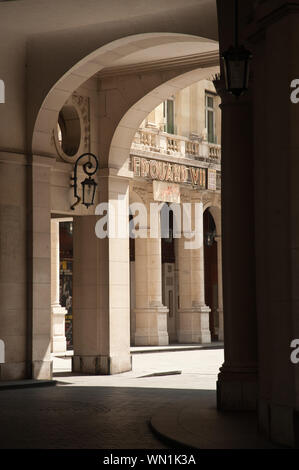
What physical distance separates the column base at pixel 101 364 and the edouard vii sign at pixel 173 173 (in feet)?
44.0

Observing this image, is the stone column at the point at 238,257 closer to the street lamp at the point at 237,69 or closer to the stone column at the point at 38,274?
the street lamp at the point at 237,69

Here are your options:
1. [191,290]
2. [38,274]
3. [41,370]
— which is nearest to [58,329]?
[191,290]

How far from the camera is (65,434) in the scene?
1144 centimetres

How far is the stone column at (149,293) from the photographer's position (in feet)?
114

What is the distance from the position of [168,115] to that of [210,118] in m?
3.55

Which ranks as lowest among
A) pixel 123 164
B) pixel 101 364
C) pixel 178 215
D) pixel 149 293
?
pixel 101 364

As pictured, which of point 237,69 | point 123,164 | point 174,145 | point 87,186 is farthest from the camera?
point 174,145

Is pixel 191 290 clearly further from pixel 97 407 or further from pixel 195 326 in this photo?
pixel 97 407

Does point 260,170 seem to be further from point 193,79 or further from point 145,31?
point 193,79

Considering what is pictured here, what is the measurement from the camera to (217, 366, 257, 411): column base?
1308cm

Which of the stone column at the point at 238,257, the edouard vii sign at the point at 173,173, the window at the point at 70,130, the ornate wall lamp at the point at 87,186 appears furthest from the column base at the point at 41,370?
the edouard vii sign at the point at 173,173

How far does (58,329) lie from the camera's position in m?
31.0

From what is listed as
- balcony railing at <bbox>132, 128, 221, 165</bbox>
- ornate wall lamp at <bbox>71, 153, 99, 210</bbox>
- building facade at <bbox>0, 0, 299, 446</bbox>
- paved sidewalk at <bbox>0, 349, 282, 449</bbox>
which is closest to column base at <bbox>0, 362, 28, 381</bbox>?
building facade at <bbox>0, 0, 299, 446</bbox>
